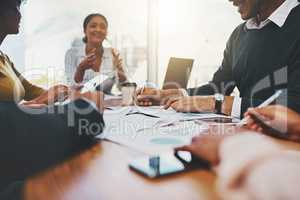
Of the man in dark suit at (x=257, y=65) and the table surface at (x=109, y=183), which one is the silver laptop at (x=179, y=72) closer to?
the man in dark suit at (x=257, y=65)

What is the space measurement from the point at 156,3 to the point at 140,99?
5.85 feet

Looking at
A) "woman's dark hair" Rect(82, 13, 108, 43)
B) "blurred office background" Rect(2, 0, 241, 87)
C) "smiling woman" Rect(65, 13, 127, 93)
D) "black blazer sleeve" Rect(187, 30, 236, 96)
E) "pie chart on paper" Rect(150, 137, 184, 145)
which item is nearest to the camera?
"pie chart on paper" Rect(150, 137, 184, 145)

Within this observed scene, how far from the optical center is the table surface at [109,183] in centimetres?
46

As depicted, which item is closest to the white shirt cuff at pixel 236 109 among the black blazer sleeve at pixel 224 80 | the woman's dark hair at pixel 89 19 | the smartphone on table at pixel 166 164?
the black blazer sleeve at pixel 224 80

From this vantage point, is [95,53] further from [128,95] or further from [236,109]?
[236,109]

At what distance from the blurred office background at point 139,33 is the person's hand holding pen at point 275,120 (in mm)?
1867

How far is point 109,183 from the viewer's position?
50 cm

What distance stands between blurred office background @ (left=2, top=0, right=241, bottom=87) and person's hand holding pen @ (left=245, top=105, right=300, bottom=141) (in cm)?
187

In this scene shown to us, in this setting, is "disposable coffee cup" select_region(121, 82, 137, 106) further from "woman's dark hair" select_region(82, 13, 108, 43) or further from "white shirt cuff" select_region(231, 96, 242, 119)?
"woman's dark hair" select_region(82, 13, 108, 43)

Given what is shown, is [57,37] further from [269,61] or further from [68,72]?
[269,61]

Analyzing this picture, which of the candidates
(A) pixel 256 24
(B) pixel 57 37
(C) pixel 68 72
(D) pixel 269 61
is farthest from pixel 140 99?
(B) pixel 57 37

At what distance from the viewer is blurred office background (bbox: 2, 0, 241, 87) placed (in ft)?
9.03

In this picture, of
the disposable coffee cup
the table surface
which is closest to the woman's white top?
the disposable coffee cup

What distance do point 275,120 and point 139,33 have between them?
7.79 ft
